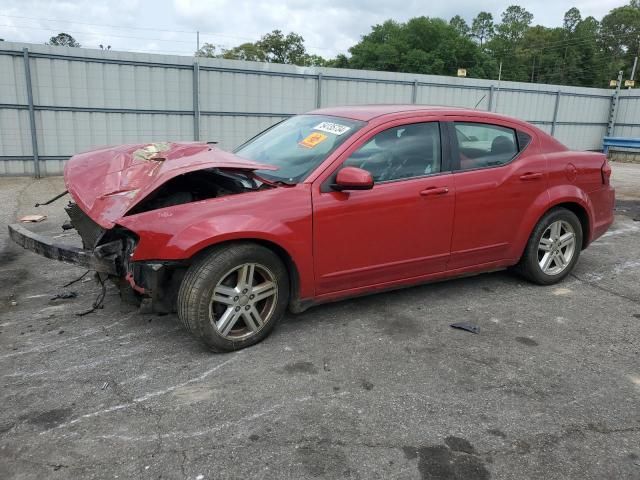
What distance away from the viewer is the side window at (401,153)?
157 inches

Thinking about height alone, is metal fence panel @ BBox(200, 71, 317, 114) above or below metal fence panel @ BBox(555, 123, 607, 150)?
above

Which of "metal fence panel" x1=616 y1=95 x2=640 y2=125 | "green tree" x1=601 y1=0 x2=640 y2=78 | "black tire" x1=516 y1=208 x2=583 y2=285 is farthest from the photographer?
"green tree" x1=601 y1=0 x2=640 y2=78

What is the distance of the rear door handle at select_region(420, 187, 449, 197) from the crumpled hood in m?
1.20

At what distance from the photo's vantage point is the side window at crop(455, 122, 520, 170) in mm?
4430

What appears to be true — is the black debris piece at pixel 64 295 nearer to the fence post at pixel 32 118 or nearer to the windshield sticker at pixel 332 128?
the windshield sticker at pixel 332 128

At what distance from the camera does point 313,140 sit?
4211 mm

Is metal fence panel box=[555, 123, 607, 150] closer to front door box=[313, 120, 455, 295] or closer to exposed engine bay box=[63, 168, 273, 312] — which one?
front door box=[313, 120, 455, 295]

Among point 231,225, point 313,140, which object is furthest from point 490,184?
point 231,225

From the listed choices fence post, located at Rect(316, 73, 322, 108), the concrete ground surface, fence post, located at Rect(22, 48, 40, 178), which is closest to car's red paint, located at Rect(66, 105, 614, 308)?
the concrete ground surface

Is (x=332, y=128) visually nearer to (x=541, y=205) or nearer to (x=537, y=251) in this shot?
(x=541, y=205)

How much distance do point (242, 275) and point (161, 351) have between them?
30.9 inches

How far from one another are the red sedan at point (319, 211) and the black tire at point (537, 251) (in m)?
0.02

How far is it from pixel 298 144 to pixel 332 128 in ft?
0.99

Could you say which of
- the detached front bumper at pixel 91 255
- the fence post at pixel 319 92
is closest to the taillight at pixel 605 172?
the detached front bumper at pixel 91 255
